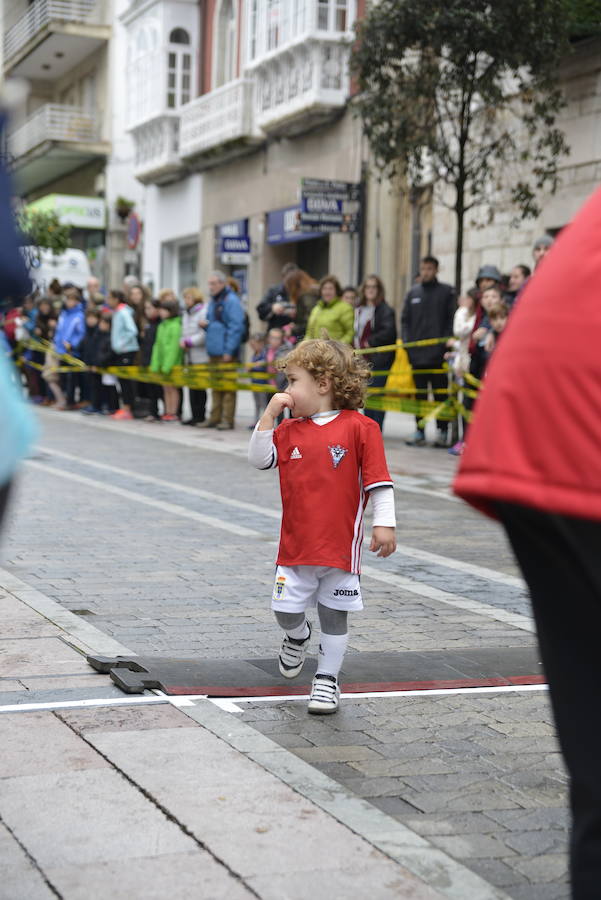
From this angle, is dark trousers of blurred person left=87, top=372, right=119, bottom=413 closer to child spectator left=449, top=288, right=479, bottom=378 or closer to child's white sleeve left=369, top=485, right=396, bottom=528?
child spectator left=449, top=288, right=479, bottom=378

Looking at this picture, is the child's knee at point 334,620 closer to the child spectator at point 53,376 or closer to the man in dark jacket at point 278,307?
the man in dark jacket at point 278,307

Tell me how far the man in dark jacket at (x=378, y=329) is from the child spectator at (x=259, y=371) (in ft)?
6.83

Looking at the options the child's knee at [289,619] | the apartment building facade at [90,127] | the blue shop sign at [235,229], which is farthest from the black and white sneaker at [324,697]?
the apartment building facade at [90,127]

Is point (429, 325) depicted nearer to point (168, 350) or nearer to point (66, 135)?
point (168, 350)

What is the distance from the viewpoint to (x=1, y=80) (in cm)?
247

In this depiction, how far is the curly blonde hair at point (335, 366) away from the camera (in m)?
4.85


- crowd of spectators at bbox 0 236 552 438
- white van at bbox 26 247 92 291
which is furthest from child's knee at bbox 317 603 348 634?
white van at bbox 26 247 92 291

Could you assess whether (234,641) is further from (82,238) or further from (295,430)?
(82,238)

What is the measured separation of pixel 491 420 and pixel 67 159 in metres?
42.4

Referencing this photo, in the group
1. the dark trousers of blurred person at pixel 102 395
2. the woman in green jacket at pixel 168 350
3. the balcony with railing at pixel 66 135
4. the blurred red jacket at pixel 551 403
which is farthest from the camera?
the balcony with railing at pixel 66 135

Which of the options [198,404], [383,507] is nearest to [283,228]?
[198,404]

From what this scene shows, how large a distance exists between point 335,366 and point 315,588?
30.7 inches

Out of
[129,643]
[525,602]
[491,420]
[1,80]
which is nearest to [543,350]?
[491,420]

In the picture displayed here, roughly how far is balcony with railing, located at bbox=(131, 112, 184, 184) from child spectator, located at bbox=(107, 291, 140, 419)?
14.4 m
